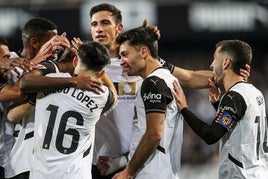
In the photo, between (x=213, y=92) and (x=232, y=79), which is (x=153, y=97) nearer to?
(x=232, y=79)

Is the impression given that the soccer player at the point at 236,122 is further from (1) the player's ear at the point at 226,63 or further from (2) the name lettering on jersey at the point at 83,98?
(2) the name lettering on jersey at the point at 83,98

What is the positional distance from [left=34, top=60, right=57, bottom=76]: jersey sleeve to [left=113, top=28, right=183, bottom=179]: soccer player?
0.57 metres

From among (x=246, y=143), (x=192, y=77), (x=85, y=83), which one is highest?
(x=85, y=83)

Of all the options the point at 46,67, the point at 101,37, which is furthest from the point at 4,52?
the point at 101,37

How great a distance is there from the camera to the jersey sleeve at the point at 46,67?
5.44 metres

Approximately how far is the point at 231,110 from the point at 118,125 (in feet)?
3.93

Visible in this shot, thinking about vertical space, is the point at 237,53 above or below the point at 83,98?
above

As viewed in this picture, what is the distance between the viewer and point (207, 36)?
12.4 metres

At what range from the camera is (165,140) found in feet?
18.1

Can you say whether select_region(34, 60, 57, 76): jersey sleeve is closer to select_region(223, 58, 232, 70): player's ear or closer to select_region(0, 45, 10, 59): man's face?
select_region(0, 45, 10, 59): man's face


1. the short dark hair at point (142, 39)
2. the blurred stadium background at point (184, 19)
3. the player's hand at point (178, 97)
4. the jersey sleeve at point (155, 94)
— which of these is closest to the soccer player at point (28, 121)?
the short dark hair at point (142, 39)

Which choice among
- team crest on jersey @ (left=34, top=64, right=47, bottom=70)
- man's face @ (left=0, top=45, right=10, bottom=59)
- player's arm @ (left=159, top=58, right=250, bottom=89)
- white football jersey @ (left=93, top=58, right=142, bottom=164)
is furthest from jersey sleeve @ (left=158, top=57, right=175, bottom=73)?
man's face @ (left=0, top=45, right=10, bottom=59)

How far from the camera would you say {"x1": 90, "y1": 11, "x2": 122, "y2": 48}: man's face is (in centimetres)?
631

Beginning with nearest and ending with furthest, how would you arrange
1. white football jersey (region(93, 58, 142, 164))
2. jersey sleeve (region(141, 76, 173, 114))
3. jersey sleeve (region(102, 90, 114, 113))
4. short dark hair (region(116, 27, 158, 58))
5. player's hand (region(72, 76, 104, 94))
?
1. player's hand (region(72, 76, 104, 94))
2. jersey sleeve (region(141, 76, 173, 114))
3. jersey sleeve (region(102, 90, 114, 113))
4. short dark hair (region(116, 27, 158, 58))
5. white football jersey (region(93, 58, 142, 164))
